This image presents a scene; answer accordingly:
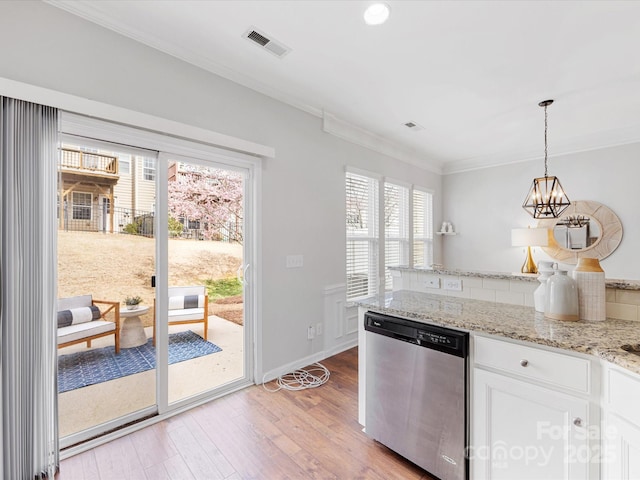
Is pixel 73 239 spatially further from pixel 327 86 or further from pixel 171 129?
pixel 327 86

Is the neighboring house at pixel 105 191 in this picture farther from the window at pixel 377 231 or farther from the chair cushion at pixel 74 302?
the window at pixel 377 231

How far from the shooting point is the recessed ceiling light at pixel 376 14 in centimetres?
183

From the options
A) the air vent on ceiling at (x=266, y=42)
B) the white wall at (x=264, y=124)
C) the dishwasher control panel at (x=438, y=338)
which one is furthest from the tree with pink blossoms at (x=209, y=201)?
the dishwasher control panel at (x=438, y=338)

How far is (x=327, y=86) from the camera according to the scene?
2.83 metres

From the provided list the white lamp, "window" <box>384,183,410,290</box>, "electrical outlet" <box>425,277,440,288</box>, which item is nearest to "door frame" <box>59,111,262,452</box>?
"electrical outlet" <box>425,277,440,288</box>

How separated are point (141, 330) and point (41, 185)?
1.16 metres

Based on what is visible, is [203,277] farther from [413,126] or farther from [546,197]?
[546,197]

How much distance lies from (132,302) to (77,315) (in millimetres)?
317

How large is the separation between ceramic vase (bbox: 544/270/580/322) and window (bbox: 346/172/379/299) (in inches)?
91.3

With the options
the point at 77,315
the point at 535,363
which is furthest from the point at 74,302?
the point at 535,363

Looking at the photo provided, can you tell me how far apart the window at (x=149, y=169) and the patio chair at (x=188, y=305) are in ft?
2.85

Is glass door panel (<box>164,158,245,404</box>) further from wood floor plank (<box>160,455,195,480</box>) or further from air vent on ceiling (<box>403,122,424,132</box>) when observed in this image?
air vent on ceiling (<box>403,122,424,132</box>)

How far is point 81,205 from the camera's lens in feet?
6.47

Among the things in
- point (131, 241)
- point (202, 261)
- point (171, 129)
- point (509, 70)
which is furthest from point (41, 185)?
point (509, 70)
